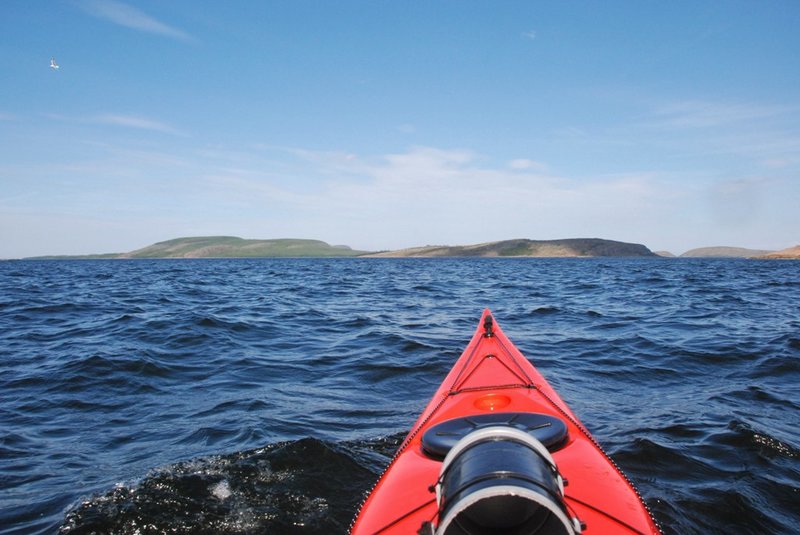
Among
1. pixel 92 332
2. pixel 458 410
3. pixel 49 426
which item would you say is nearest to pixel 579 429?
pixel 458 410

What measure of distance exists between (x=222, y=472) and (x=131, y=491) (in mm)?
821

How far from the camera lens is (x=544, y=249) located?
18962 centimetres

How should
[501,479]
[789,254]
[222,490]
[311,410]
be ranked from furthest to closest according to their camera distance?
[789,254] → [311,410] → [222,490] → [501,479]

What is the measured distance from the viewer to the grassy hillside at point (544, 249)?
180 meters

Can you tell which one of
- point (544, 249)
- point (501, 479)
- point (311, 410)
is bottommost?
point (311, 410)

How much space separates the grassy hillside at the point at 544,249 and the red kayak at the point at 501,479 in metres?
172

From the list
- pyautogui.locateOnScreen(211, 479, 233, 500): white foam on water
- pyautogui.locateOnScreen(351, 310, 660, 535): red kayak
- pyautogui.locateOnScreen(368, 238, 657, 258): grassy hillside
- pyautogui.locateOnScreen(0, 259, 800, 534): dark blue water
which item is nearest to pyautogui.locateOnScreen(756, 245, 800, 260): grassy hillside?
pyautogui.locateOnScreen(368, 238, 657, 258): grassy hillside

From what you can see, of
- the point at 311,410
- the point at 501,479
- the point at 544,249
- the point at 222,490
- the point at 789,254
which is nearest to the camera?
the point at 501,479

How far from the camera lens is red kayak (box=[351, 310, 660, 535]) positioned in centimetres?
230

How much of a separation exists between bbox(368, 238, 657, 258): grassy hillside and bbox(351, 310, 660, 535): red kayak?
564ft

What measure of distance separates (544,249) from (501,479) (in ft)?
642

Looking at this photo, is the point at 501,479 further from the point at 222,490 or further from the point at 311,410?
the point at 311,410

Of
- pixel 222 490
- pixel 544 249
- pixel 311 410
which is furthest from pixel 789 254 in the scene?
pixel 222 490

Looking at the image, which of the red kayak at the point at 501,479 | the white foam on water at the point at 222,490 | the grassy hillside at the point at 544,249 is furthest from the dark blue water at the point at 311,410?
the grassy hillside at the point at 544,249
